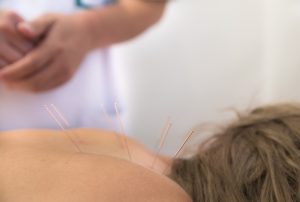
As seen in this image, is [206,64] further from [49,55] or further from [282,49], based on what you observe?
[49,55]

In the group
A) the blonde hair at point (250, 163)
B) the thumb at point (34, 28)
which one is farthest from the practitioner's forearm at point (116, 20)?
the blonde hair at point (250, 163)

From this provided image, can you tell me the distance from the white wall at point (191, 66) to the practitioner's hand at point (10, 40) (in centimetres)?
31

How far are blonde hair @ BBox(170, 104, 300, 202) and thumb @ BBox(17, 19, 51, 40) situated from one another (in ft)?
1.60

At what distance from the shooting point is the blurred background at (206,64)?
4.23ft

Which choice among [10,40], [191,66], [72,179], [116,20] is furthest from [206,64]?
[72,179]

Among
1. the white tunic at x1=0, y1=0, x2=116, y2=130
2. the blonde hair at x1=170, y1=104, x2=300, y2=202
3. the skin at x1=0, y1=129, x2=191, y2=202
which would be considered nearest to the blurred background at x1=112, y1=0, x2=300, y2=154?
the white tunic at x1=0, y1=0, x2=116, y2=130

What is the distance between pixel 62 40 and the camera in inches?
40.6

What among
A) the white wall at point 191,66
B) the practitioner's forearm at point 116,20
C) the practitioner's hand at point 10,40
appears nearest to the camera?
the practitioner's hand at point 10,40

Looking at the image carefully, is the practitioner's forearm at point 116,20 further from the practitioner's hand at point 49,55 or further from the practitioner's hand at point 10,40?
the practitioner's hand at point 10,40

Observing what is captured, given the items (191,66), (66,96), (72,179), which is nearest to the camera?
(72,179)

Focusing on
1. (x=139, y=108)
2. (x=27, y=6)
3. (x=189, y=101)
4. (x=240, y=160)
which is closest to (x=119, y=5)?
(x=27, y=6)

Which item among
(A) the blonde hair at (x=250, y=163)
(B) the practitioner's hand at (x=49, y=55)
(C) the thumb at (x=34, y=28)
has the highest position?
(C) the thumb at (x=34, y=28)

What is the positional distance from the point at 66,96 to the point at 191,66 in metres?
0.51

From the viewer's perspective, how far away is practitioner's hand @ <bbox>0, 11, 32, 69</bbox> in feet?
3.14
